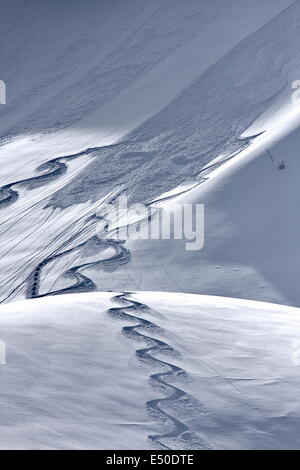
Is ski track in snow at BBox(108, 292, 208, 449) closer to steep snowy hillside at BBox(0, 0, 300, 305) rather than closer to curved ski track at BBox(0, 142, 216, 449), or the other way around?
curved ski track at BBox(0, 142, 216, 449)

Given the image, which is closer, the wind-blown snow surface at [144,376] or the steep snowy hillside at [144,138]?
the wind-blown snow surface at [144,376]

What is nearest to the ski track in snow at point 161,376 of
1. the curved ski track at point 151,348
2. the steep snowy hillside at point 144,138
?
the curved ski track at point 151,348

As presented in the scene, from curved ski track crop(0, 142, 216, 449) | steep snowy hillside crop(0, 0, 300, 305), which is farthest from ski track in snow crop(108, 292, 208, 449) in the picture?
steep snowy hillside crop(0, 0, 300, 305)

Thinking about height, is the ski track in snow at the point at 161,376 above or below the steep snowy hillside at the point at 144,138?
below

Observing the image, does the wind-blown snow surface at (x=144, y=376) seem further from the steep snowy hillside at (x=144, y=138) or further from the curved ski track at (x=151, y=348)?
the steep snowy hillside at (x=144, y=138)

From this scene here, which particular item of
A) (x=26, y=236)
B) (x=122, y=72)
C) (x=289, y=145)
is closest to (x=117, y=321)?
(x=26, y=236)
